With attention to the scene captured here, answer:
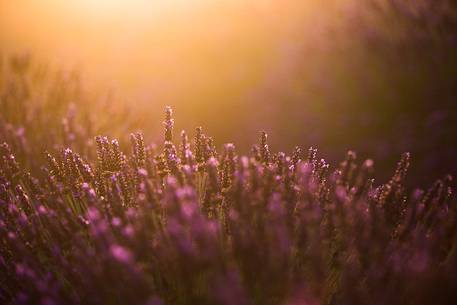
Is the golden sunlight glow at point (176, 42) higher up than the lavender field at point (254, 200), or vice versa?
the golden sunlight glow at point (176, 42)

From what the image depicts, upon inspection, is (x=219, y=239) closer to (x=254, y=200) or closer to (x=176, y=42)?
(x=254, y=200)

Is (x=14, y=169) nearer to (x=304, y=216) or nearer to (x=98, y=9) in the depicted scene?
(x=304, y=216)

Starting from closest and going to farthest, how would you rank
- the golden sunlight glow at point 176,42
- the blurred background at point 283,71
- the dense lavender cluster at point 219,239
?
1. the dense lavender cluster at point 219,239
2. the blurred background at point 283,71
3. the golden sunlight glow at point 176,42

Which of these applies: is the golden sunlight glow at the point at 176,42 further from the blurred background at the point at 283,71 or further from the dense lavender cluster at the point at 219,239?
the dense lavender cluster at the point at 219,239

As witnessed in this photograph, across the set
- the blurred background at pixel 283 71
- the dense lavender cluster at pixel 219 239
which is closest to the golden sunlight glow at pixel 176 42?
the blurred background at pixel 283 71

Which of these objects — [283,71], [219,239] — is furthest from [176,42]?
[219,239]

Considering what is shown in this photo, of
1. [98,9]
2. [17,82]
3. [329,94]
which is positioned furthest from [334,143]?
[98,9]

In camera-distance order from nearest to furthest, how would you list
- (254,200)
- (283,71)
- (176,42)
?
(254,200), (283,71), (176,42)
